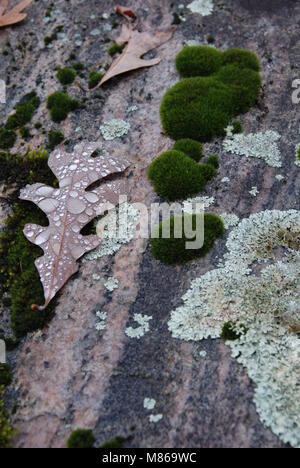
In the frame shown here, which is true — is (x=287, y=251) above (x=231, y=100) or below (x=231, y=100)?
below

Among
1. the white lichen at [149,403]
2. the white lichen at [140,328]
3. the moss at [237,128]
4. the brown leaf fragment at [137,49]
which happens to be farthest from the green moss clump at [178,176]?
the white lichen at [149,403]

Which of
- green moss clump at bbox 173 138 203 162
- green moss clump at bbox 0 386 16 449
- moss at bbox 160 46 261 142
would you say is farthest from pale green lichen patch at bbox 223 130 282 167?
green moss clump at bbox 0 386 16 449

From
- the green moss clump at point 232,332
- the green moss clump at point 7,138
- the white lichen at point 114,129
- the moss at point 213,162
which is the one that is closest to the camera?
the green moss clump at point 232,332

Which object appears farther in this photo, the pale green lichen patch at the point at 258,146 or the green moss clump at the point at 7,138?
the green moss clump at the point at 7,138

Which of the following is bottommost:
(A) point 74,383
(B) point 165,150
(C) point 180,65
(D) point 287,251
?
(A) point 74,383

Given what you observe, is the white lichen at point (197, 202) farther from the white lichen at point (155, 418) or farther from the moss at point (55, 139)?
the white lichen at point (155, 418)

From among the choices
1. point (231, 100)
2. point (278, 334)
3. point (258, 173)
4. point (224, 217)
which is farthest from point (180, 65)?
point (278, 334)

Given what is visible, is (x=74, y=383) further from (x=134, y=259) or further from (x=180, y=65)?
(x=180, y=65)

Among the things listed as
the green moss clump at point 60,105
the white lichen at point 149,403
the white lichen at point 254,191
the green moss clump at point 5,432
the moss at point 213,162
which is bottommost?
the green moss clump at point 5,432
